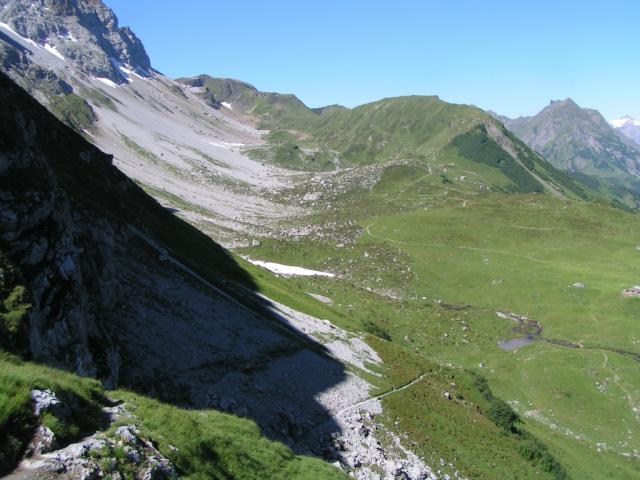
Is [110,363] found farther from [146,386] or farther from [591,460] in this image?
[591,460]

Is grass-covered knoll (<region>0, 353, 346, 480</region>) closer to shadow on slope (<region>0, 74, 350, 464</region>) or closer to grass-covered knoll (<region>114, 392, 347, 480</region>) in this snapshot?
grass-covered knoll (<region>114, 392, 347, 480</region>)

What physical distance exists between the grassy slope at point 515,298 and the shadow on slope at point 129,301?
1307 centimetres

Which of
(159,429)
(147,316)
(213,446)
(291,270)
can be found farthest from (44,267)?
(291,270)

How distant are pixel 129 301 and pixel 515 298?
9705 centimetres

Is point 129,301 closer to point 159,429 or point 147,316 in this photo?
point 147,316

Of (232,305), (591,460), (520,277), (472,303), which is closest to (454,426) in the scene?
(591,460)

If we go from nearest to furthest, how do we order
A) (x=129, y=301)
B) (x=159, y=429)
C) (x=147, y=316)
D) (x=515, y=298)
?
1. (x=159, y=429)
2. (x=129, y=301)
3. (x=147, y=316)
4. (x=515, y=298)

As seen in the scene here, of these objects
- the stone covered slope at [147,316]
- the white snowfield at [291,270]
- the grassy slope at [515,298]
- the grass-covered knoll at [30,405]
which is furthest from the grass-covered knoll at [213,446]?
the white snowfield at [291,270]

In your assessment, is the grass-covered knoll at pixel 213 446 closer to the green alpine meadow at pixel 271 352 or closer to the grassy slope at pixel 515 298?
the green alpine meadow at pixel 271 352

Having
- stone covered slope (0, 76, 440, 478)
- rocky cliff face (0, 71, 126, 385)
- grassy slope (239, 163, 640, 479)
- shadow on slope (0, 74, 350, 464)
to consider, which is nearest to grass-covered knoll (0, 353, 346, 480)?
Answer: stone covered slope (0, 76, 440, 478)

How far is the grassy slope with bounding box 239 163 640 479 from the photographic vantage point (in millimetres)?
70688

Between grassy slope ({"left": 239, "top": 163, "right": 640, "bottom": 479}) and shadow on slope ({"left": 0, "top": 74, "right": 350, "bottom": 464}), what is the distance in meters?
13.1

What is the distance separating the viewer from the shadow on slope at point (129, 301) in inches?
1057

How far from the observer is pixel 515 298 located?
392 feet
